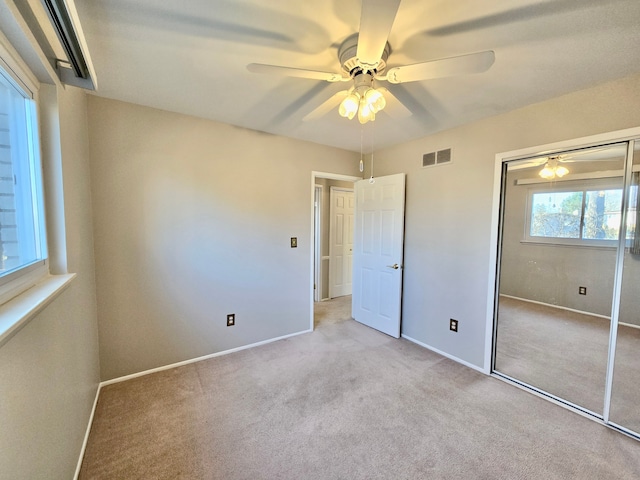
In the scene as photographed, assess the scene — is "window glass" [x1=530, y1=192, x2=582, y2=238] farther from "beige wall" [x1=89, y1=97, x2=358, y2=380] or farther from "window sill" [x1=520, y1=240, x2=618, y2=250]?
"beige wall" [x1=89, y1=97, x2=358, y2=380]

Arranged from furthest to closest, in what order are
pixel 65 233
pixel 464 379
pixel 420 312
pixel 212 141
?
pixel 420 312
pixel 212 141
pixel 464 379
pixel 65 233

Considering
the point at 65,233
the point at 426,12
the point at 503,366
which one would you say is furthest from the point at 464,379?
the point at 65,233

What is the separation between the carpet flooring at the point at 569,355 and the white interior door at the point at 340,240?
108 inches

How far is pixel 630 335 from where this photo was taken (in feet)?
6.77

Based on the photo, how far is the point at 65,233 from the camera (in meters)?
1.46

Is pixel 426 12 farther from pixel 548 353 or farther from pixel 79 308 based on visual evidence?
pixel 548 353

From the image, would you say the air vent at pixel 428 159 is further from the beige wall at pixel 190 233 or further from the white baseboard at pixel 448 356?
the white baseboard at pixel 448 356

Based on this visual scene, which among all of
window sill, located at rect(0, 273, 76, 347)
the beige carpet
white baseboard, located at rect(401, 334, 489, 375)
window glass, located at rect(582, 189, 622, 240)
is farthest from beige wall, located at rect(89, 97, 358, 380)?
window glass, located at rect(582, 189, 622, 240)

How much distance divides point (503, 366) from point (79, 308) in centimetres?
345

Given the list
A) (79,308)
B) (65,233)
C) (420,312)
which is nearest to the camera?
(65,233)

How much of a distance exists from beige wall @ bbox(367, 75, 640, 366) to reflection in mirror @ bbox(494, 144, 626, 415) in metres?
0.19

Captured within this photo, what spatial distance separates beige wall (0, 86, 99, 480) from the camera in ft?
2.84

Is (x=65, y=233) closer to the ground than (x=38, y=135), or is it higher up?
closer to the ground

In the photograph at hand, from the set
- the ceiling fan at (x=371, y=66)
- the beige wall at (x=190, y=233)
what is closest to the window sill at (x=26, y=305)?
the beige wall at (x=190, y=233)
